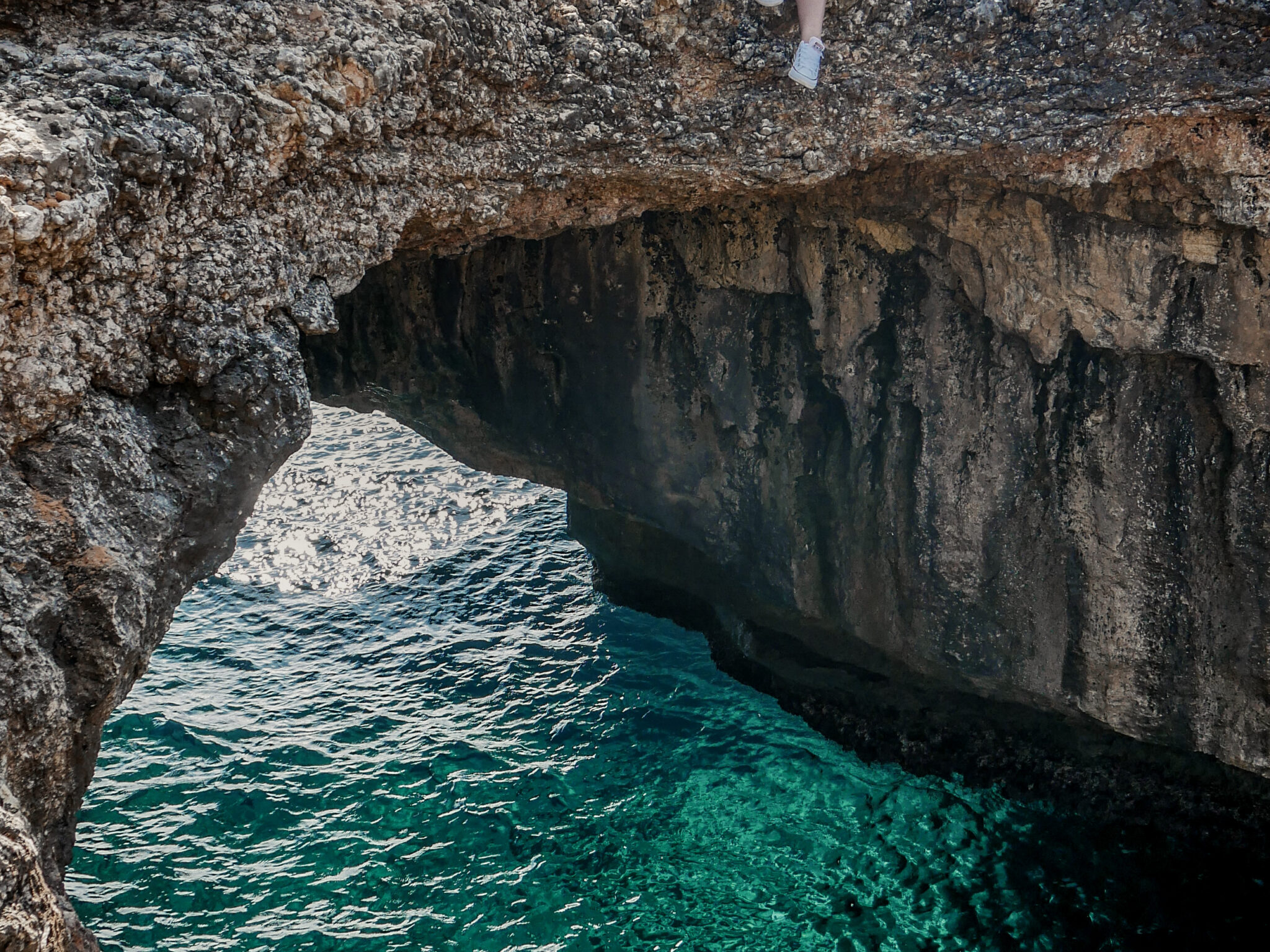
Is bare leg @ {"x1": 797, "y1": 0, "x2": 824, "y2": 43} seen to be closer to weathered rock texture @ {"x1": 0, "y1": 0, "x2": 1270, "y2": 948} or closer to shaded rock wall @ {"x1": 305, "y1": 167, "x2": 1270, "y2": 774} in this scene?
weathered rock texture @ {"x1": 0, "y1": 0, "x2": 1270, "y2": 948}

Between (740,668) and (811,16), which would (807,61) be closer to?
(811,16)

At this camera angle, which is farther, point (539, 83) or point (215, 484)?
point (539, 83)

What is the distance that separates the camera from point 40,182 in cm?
317

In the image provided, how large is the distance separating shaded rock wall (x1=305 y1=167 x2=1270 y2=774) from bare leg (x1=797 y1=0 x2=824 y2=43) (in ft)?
3.39

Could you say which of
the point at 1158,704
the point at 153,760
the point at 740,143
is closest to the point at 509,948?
the point at 153,760

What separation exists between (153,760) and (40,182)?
5.55m

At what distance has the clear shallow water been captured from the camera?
20.6 ft

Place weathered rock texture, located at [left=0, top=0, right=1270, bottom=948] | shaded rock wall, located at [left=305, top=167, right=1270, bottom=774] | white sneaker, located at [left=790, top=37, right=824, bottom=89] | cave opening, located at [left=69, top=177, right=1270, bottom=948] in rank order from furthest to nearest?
cave opening, located at [left=69, top=177, right=1270, bottom=948]
shaded rock wall, located at [left=305, top=167, right=1270, bottom=774]
white sneaker, located at [left=790, top=37, right=824, bottom=89]
weathered rock texture, located at [left=0, top=0, right=1270, bottom=948]

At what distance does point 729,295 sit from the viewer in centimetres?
736

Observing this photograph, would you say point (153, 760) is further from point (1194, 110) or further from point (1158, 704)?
point (1194, 110)

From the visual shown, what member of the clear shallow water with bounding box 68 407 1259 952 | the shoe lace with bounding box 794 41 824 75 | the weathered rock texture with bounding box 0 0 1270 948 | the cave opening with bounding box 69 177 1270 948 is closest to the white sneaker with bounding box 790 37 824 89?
the shoe lace with bounding box 794 41 824 75

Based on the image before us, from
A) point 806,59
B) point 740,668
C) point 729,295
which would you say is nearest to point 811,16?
point 806,59

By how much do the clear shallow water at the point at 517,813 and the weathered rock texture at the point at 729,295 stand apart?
1.10 metres

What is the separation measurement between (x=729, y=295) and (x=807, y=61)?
2322mm
